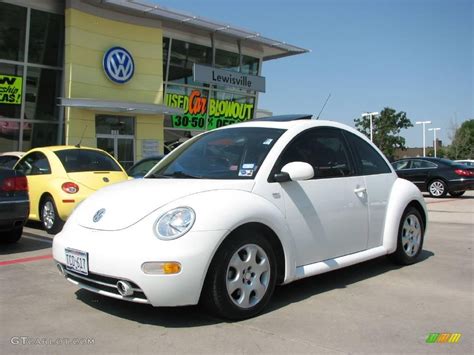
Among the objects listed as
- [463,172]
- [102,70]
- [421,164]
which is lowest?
[463,172]

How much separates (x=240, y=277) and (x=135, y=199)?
3.41 feet

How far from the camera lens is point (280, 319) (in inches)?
157

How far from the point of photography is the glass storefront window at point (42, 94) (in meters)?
18.8

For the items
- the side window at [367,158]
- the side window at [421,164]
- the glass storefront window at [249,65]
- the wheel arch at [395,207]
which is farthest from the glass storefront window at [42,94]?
the wheel arch at [395,207]

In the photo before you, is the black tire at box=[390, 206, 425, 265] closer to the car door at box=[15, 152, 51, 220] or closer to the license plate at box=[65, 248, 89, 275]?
the license plate at box=[65, 248, 89, 275]

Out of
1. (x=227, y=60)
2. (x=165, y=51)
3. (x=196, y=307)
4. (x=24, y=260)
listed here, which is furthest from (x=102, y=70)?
(x=196, y=307)

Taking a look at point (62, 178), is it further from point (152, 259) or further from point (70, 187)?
point (152, 259)

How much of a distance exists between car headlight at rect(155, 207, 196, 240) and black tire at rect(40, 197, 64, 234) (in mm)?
4935

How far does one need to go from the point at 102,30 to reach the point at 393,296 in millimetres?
17710

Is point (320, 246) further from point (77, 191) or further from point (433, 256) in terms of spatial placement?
point (77, 191)

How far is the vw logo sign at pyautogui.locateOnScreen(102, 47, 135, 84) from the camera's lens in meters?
19.6

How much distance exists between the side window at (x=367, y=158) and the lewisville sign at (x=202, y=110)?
17710mm

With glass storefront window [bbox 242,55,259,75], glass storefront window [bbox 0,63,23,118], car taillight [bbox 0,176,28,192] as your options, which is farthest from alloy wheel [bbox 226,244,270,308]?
glass storefront window [bbox 242,55,259,75]

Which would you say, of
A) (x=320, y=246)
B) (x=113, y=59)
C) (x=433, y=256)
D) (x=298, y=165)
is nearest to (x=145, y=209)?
(x=298, y=165)
